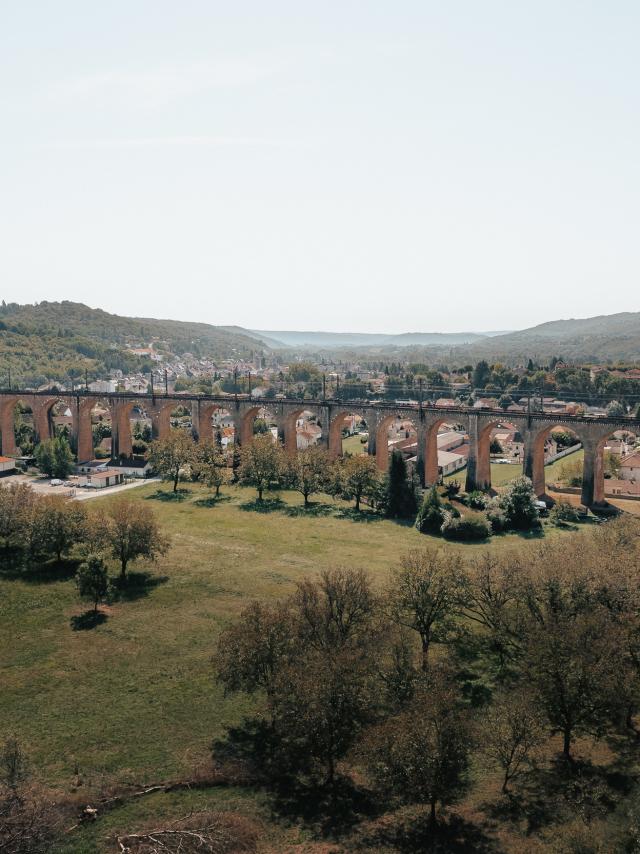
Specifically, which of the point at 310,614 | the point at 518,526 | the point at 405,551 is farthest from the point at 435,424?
the point at 310,614

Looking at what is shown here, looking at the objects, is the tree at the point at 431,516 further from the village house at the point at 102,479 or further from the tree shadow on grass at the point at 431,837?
the village house at the point at 102,479

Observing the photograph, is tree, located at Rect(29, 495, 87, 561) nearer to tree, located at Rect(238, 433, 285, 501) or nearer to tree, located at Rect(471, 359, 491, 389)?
tree, located at Rect(238, 433, 285, 501)

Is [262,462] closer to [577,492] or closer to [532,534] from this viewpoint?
[532,534]

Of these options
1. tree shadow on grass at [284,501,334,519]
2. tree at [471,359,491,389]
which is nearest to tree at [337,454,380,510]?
tree shadow on grass at [284,501,334,519]

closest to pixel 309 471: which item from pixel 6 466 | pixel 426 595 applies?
pixel 426 595

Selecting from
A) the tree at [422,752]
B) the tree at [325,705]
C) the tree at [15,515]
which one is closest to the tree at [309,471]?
the tree at [15,515]

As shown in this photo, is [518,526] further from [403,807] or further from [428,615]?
[403,807]
